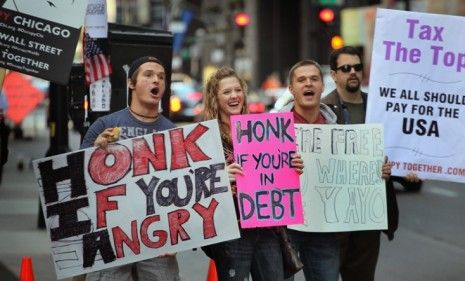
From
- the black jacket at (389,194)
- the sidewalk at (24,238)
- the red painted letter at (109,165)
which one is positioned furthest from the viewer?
the sidewalk at (24,238)

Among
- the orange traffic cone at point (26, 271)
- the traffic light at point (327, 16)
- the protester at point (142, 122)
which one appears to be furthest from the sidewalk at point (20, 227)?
the traffic light at point (327, 16)

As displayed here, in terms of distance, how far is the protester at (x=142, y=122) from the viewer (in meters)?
5.80

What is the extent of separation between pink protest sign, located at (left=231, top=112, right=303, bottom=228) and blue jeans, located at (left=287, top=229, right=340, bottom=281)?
1.29 ft

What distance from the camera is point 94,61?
9305 millimetres

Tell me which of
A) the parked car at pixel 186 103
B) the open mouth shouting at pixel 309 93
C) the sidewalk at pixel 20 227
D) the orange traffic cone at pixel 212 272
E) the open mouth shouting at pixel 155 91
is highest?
the open mouth shouting at pixel 155 91

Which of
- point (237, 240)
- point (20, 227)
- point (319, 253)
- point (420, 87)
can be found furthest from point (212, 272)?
point (20, 227)

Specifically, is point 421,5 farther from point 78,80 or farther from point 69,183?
point 69,183

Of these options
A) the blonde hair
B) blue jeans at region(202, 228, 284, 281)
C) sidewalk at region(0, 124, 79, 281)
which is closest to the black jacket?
the blonde hair

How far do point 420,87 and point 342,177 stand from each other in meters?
0.93

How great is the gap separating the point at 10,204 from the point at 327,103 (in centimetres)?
961

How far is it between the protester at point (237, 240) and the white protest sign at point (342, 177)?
1.16 ft

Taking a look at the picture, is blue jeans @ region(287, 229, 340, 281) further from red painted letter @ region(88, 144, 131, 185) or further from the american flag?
the american flag

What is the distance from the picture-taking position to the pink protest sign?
5.92 m

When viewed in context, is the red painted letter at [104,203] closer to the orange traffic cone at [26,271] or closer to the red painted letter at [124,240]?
the red painted letter at [124,240]
